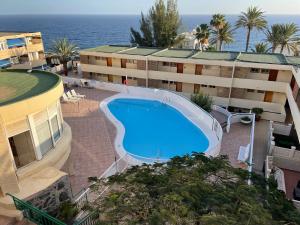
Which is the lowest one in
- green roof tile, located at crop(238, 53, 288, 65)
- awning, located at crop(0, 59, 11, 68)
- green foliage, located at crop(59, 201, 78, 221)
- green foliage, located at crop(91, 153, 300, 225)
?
green foliage, located at crop(59, 201, 78, 221)

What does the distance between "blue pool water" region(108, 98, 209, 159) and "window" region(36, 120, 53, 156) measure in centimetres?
668

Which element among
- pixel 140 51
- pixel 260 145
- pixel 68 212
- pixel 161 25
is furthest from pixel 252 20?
pixel 68 212

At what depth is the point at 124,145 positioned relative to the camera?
18891 millimetres

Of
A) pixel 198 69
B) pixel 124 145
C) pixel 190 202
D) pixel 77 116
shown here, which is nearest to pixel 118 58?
pixel 198 69

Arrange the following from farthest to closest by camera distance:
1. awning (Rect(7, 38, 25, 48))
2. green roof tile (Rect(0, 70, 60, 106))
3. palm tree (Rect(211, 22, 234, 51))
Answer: palm tree (Rect(211, 22, 234, 51)), awning (Rect(7, 38, 25, 48)), green roof tile (Rect(0, 70, 60, 106))

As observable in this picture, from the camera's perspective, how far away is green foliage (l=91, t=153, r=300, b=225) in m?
5.30

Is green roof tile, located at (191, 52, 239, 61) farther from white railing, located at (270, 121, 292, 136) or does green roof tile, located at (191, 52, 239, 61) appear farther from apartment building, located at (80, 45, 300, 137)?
white railing, located at (270, 121, 292, 136)

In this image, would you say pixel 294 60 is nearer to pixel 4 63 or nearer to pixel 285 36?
pixel 285 36

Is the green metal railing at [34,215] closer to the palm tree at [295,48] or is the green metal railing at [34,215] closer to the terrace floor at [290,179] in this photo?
the terrace floor at [290,179]

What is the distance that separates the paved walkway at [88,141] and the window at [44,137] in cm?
186

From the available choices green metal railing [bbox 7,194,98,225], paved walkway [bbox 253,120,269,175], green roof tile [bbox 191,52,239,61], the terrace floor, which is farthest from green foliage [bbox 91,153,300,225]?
green roof tile [bbox 191,52,239,61]

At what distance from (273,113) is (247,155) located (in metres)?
12.4

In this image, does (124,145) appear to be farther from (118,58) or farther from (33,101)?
(118,58)

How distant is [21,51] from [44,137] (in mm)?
34627
